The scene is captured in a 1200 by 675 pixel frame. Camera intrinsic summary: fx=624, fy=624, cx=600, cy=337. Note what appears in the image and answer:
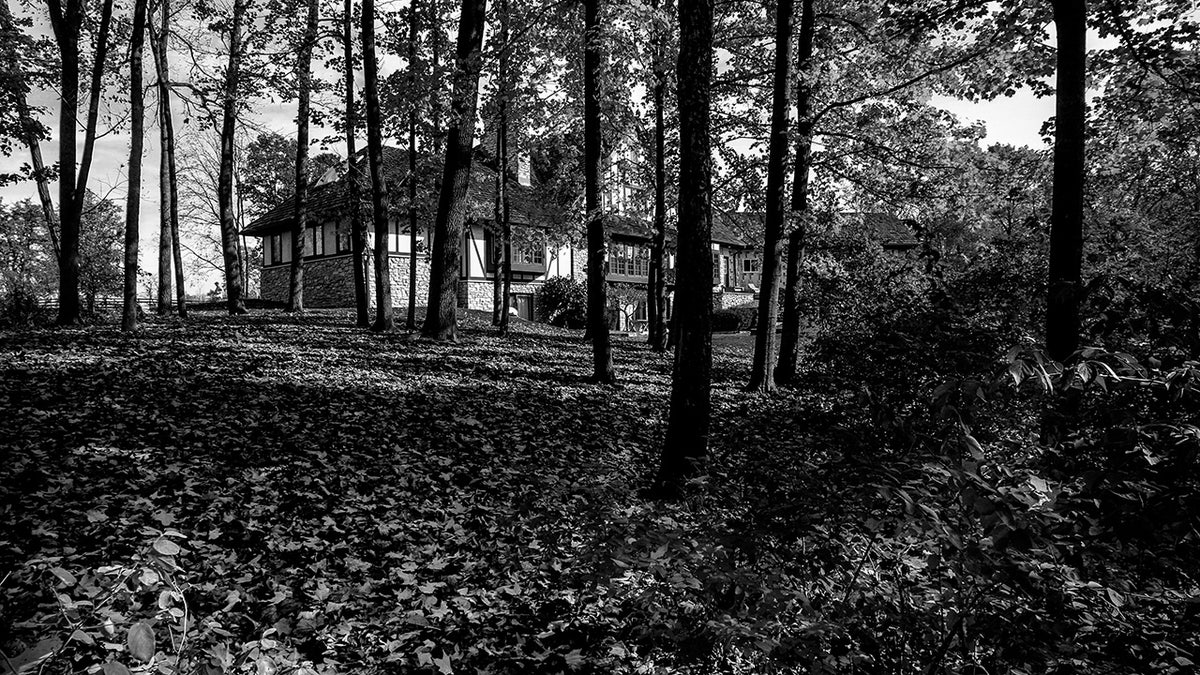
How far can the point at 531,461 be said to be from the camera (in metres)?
7.04

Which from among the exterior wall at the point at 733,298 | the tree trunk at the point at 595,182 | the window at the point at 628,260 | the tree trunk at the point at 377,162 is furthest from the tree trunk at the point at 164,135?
the exterior wall at the point at 733,298

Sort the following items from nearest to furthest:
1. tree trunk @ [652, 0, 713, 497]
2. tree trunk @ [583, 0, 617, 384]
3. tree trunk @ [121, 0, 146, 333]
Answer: tree trunk @ [652, 0, 713, 497]
tree trunk @ [583, 0, 617, 384]
tree trunk @ [121, 0, 146, 333]

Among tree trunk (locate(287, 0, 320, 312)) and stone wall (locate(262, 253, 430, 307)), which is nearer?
tree trunk (locate(287, 0, 320, 312))

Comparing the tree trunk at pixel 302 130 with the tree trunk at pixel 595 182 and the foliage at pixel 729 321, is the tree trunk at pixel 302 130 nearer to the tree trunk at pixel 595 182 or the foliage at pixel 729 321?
the tree trunk at pixel 595 182

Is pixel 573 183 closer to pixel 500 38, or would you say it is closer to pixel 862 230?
pixel 500 38

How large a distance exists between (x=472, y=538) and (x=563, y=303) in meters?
25.3

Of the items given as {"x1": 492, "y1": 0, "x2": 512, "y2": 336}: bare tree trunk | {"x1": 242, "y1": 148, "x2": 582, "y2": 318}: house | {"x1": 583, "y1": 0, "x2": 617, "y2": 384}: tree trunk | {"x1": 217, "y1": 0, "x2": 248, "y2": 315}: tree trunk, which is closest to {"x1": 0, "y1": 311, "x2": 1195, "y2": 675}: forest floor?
{"x1": 583, "y1": 0, "x2": 617, "y2": 384}: tree trunk

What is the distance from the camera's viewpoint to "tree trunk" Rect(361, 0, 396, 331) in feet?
46.8

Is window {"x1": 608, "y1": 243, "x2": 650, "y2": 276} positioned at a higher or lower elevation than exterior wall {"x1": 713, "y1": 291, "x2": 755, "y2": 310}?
higher

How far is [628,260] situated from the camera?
38.9 meters

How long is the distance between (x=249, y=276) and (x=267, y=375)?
49113 millimetres

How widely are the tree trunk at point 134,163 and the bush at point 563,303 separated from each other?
717 inches

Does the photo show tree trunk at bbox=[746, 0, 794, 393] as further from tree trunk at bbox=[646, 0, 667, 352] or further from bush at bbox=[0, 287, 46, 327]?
bush at bbox=[0, 287, 46, 327]

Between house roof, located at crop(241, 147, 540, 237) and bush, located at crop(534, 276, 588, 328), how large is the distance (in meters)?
3.71
